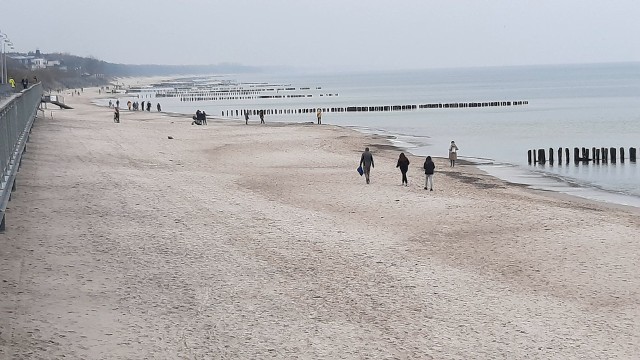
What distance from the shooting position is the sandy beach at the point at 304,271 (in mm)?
10656

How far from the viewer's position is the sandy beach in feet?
35.0

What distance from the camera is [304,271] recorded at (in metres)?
14.3

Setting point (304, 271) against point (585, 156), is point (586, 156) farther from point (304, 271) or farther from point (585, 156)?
point (304, 271)

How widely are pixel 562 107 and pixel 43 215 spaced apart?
81.5 m

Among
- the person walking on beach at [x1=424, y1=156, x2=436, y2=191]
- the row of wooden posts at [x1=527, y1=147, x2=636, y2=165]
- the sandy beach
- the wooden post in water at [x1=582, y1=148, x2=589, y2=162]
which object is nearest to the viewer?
the sandy beach

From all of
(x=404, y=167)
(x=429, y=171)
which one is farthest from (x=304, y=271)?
(x=404, y=167)

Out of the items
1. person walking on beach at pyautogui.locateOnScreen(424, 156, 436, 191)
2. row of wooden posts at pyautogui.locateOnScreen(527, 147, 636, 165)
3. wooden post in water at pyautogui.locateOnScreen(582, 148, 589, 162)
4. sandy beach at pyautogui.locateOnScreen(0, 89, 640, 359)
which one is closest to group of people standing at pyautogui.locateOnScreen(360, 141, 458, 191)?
person walking on beach at pyautogui.locateOnScreen(424, 156, 436, 191)

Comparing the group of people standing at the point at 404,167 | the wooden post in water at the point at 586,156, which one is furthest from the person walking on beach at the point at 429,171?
the wooden post in water at the point at 586,156

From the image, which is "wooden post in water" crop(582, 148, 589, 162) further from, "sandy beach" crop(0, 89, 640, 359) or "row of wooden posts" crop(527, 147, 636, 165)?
"sandy beach" crop(0, 89, 640, 359)

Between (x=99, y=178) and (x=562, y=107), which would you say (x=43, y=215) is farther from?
(x=562, y=107)

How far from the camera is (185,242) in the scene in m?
16.0

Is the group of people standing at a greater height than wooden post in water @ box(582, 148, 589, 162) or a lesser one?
greater

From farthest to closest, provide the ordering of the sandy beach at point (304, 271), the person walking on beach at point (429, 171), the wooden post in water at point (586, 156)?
the wooden post in water at point (586, 156) < the person walking on beach at point (429, 171) < the sandy beach at point (304, 271)

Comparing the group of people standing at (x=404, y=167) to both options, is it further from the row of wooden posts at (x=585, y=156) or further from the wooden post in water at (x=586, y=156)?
the wooden post in water at (x=586, y=156)
